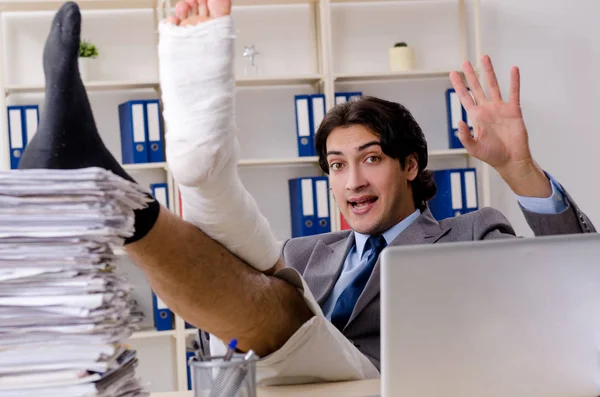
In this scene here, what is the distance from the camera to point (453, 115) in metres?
3.90

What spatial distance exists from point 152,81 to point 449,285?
2.83m

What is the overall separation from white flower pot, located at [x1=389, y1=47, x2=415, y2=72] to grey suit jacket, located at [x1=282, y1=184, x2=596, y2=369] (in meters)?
1.70

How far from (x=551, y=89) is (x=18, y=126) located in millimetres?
2571

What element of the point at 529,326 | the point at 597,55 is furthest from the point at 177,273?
the point at 597,55

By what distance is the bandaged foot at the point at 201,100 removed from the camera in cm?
105

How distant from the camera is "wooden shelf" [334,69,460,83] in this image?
376 centimetres

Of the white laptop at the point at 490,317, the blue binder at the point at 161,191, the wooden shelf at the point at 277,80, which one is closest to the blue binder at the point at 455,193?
the wooden shelf at the point at 277,80

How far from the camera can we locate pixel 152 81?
370 centimetres

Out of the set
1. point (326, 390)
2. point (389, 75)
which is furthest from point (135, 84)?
point (326, 390)

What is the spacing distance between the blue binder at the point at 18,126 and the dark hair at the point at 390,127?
1701 millimetres

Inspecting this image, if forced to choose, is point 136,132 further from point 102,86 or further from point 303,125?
point 303,125

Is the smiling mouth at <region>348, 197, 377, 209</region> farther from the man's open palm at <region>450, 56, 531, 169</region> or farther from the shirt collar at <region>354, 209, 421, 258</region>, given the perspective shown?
the man's open palm at <region>450, 56, 531, 169</region>

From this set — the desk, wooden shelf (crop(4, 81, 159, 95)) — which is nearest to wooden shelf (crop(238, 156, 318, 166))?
wooden shelf (crop(4, 81, 159, 95))

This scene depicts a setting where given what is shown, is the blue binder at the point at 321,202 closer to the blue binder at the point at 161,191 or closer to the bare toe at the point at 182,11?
the blue binder at the point at 161,191
